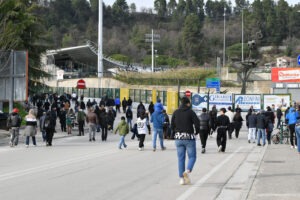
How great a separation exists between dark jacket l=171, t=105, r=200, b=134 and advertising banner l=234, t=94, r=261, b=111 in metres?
32.9

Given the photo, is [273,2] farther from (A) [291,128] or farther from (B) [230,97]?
(A) [291,128]

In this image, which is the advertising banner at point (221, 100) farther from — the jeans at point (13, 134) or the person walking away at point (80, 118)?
the jeans at point (13, 134)

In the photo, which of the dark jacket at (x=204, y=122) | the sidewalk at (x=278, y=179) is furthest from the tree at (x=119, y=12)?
the sidewalk at (x=278, y=179)

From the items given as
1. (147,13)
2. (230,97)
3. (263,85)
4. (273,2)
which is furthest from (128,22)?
(230,97)

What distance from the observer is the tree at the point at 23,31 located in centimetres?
3325

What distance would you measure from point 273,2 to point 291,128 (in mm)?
137895

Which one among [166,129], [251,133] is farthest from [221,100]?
[251,133]

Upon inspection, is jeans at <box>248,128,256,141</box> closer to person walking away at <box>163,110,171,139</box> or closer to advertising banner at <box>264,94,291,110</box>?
person walking away at <box>163,110,171,139</box>

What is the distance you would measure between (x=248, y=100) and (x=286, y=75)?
811 inches

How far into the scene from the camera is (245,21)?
141000mm

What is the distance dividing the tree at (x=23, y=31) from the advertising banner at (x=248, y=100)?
50.6 feet

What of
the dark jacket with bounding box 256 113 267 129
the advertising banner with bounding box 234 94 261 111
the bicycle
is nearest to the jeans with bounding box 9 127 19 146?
the dark jacket with bounding box 256 113 267 129

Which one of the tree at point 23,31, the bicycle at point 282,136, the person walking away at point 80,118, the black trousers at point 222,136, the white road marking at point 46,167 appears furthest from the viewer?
the tree at point 23,31

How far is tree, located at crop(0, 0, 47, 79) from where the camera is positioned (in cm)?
3325
